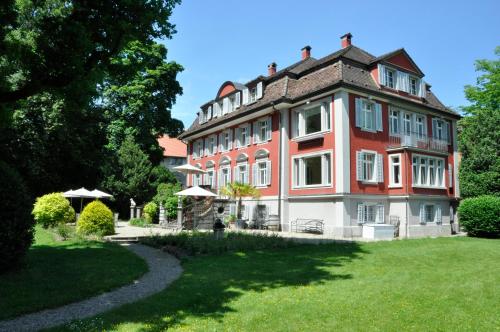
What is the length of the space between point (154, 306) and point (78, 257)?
6.00 m

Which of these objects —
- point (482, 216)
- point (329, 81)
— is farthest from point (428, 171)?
point (329, 81)

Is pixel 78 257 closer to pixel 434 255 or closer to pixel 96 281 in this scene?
pixel 96 281

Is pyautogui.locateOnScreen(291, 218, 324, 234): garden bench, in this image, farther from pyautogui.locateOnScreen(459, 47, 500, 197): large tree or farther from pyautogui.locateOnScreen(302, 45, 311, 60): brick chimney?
pyautogui.locateOnScreen(302, 45, 311, 60): brick chimney

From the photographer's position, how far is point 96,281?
9039mm

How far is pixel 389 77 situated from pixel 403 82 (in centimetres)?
116

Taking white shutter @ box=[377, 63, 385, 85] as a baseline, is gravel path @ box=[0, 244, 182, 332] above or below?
below

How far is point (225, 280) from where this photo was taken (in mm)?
9508

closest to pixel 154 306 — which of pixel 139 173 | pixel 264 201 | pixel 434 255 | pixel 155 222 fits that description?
pixel 434 255

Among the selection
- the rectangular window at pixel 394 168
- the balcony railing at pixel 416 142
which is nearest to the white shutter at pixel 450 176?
the balcony railing at pixel 416 142

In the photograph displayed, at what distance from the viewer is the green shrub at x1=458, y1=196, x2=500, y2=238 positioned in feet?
68.8

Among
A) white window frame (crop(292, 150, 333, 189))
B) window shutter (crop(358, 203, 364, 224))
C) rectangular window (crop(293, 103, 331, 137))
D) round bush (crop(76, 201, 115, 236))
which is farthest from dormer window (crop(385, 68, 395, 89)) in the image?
round bush (crop(76, 201, 115, 236))

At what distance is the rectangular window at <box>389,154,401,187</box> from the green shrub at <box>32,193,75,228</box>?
19.0m

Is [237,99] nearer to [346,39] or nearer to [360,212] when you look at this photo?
[346,39]

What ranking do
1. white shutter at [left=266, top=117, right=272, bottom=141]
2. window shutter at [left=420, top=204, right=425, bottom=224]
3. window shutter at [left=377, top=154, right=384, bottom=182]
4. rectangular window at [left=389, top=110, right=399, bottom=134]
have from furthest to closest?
white shutter at [left=266, top=117, right=272, bottom=141] < rectangular window at [left=389, top=110, right=399, bottom=134] < window shutter at [left=420, top=204, right=425, bottom=224] < window shutter at [left=377, top=154, right=384, bottom=182]
